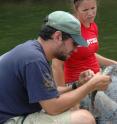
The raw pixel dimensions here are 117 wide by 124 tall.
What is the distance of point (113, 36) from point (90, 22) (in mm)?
7377

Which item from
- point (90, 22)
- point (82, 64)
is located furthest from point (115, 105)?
point (90, 22)

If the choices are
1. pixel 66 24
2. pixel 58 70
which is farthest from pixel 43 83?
pixel 58 70

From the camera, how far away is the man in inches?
146

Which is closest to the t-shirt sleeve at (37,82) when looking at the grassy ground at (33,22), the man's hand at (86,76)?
the man's hand at (86,76)

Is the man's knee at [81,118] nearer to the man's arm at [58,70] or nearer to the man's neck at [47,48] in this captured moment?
the man's neck at [47,48]

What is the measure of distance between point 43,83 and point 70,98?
0.91 ft

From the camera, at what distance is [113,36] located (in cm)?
1219

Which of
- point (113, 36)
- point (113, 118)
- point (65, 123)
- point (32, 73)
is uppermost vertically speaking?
point (32, 73)

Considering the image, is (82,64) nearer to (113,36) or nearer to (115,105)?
(115,105)

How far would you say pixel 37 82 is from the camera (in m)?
3.69

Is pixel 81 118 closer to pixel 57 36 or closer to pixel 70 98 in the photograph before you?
pixel 70 98

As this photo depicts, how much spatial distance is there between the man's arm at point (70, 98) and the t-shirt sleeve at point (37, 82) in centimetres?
6

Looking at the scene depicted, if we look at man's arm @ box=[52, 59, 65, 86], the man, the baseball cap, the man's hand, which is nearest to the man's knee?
the man

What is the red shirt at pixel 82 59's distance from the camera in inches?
189
